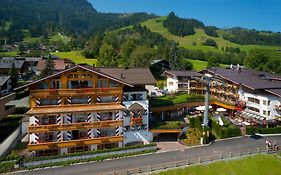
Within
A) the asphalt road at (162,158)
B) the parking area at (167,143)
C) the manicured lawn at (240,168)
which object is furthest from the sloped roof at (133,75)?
the manicured lawn at (240,168)

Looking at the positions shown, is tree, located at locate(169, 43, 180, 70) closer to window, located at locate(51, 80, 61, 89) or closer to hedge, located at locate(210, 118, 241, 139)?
hedge, located at locate(210, 118, 241, 139)

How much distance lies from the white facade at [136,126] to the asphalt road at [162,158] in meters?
4.64

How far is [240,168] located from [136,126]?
55.2 ft

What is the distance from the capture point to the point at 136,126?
51.2m

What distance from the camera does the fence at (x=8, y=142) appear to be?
1674 inches

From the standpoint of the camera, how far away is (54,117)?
46.0 m

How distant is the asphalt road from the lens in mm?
41375

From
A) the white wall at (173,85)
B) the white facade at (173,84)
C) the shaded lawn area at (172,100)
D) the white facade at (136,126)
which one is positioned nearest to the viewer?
the white facade at (136,126)

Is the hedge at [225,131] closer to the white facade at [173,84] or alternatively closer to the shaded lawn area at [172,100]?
the shaded lawn area at [172,100]

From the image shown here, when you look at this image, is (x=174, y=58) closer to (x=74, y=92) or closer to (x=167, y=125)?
(x=167, y=125)

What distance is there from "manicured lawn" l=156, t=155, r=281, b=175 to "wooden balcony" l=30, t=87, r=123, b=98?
14735 mm

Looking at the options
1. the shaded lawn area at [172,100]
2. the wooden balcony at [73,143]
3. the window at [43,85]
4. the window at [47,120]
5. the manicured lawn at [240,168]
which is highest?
the window at [43,85]

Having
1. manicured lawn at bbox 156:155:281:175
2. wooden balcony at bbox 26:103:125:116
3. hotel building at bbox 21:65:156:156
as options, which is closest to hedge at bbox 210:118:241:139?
manicured lawn at bbox 156:155:281:175

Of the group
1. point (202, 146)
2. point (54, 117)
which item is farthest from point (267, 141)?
point (54, 117)
